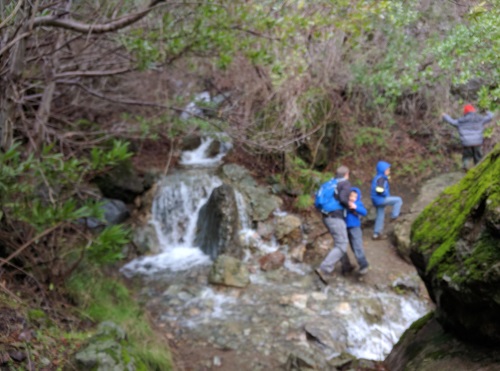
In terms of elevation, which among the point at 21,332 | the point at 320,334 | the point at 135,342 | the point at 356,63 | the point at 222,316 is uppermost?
the point at 356,63

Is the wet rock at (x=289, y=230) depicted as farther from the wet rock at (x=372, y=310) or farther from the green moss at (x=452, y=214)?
the green moss at (x=452, y=214)

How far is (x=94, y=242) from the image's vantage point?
435cm

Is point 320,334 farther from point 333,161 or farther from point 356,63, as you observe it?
point 356,63

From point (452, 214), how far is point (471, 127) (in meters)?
5.97

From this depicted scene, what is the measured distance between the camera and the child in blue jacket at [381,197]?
24.4 ft

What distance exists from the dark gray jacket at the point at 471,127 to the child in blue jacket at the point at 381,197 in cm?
210

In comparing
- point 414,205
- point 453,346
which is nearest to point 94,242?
point 453,346

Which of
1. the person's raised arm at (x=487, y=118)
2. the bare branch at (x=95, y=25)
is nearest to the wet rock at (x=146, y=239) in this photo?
the bare branch at (x=95, y=25)

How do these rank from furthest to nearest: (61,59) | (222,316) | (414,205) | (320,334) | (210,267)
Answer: (414,205), (210,267), (61,59), (222,316), (320,334)

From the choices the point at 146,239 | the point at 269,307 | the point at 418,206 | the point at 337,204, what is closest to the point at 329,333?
the point at 269,307

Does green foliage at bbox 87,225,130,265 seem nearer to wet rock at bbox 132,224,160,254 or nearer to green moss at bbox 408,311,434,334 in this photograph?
green moss at bbox 408,311,434,334

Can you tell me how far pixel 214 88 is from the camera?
12305mm

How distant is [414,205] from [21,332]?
26.1 ft

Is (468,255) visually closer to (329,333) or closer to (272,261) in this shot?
(329,333)
